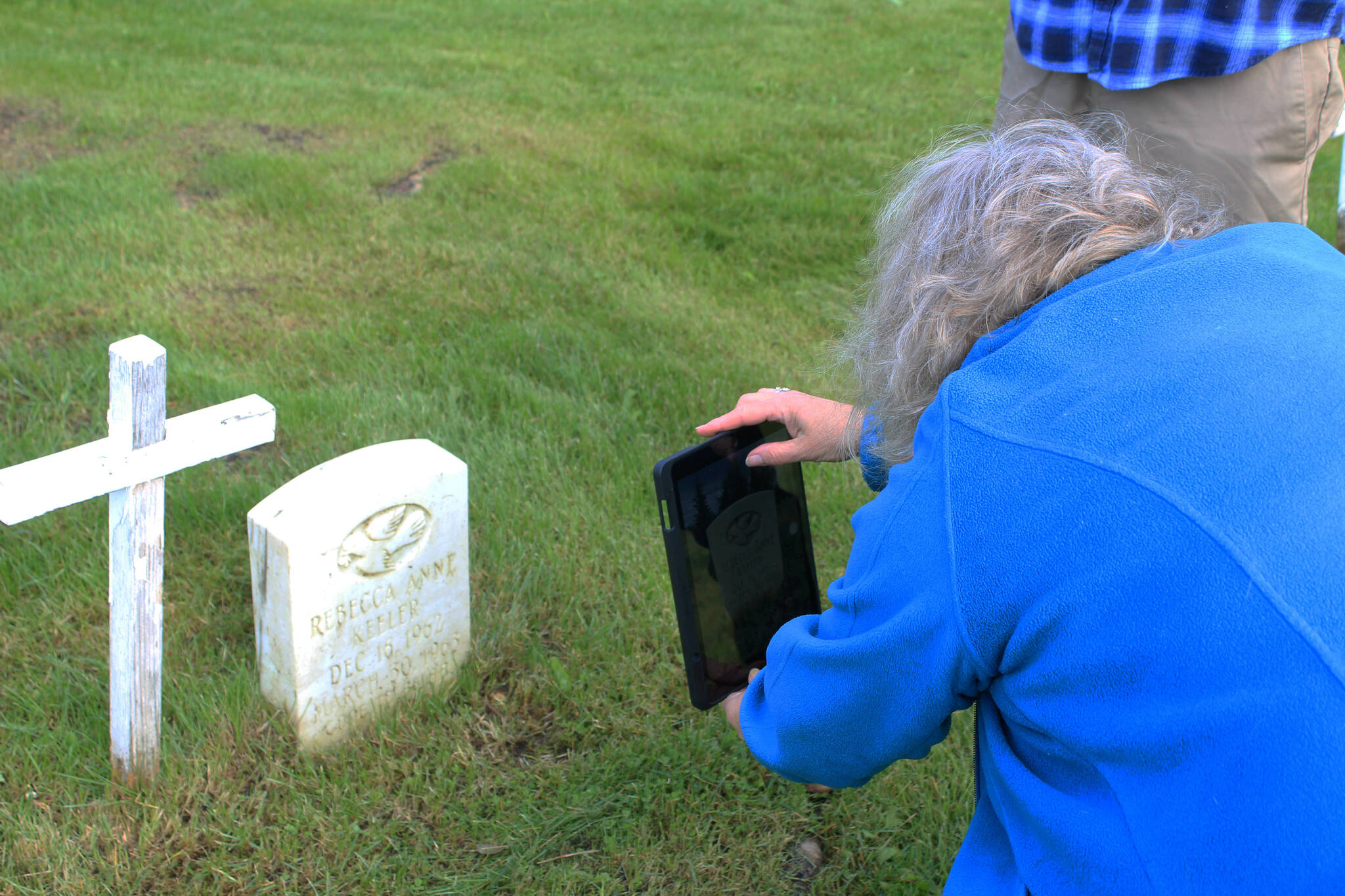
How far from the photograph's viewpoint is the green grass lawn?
216 centimetres

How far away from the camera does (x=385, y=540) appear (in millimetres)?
2242

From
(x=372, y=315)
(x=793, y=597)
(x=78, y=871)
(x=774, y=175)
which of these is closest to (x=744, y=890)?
(x=793, y=597)

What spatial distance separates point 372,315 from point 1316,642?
3.61 m

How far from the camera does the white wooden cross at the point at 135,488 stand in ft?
6.00

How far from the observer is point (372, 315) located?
13.0 feet

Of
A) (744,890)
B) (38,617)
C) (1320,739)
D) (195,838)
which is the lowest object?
(744,890)

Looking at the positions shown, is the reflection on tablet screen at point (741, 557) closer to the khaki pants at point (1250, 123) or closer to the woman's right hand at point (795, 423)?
the woman's right hand at point (795, 423)

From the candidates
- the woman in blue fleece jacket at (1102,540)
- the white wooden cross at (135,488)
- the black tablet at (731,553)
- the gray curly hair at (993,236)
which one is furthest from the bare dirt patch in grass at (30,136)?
the woman in blue fleece jacket at (1102,540)

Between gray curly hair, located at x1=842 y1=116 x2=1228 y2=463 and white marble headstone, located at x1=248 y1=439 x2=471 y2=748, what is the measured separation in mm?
1233

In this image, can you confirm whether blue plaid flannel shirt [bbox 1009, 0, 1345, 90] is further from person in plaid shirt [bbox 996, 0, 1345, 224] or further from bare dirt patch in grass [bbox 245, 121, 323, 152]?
bare dirt patch in grass [bbox 245, 121, 323, 152]

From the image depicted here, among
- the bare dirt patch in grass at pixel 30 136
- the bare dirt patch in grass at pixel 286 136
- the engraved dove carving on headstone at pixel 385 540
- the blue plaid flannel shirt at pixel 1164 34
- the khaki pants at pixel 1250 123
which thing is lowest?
the engraved dove carving on headstone at pixel 385 540

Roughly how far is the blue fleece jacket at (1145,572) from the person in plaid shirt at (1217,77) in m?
1.52

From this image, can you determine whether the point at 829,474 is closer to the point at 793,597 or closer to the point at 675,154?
the point at 793,597

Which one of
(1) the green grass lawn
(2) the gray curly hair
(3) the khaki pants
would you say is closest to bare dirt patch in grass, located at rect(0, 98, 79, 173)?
(1) the green grass lawn
